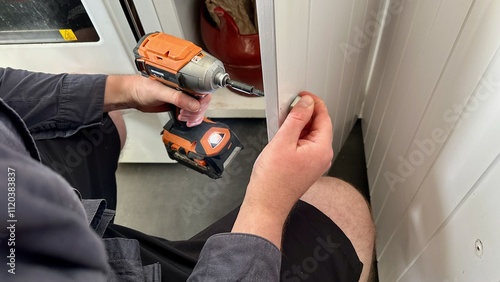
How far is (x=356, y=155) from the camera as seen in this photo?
1181 millimetres

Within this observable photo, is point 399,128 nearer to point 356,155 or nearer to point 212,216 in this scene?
point 356,155

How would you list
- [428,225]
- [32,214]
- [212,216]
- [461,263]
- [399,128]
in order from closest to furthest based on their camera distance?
[32,214]
[461,263]
[428,225]
[399,128]
[212,216]

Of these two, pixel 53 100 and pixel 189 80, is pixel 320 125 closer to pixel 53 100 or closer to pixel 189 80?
pixel 189 80

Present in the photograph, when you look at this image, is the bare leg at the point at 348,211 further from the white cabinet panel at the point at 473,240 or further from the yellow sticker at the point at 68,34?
the yellow sticker at the point at 68,34

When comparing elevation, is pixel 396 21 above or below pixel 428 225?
above

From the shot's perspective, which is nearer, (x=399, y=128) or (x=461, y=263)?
(x=461, y=263)

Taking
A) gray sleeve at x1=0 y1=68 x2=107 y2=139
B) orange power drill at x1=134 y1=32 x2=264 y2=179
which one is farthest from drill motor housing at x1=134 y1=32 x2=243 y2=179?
gray sleeve at x1=0 y1=68 x2=107 y2=139

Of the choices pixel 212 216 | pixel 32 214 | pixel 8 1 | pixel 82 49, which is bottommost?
pixel 212 216

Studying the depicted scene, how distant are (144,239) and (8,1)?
23.6 inches

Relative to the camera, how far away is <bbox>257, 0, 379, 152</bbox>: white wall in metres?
0.38

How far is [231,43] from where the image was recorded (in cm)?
96

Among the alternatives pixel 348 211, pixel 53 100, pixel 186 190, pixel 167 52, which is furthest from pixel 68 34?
pixel 348 211

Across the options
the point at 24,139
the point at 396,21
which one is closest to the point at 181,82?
the point at 24,139

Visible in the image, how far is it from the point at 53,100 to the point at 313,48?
1.68 feet
